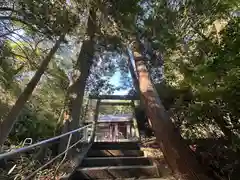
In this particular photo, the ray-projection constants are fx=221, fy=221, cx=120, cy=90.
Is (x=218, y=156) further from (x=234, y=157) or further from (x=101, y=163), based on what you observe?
(x=101, y=163)

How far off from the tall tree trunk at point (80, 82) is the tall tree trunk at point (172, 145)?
158cm

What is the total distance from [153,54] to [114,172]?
3.67 m

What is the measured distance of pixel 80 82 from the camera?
4.92 meters

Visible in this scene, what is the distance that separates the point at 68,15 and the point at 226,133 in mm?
3664

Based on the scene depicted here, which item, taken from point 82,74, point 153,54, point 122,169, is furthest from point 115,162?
point 153,54

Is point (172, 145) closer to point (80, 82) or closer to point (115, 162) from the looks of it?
point (115, 162)

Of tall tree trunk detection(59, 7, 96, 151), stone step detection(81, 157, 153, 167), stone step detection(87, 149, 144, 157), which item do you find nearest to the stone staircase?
stone step detection(81, 157, 153, 167)

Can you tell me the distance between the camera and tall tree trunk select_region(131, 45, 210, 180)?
273 centimetres

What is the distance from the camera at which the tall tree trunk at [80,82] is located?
15.1ft

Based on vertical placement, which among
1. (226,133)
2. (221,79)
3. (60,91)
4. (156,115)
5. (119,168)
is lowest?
(119,168)

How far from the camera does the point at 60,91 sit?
22.4 ft

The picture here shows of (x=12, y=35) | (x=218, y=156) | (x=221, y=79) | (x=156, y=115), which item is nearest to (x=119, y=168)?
(x=156, y=115)

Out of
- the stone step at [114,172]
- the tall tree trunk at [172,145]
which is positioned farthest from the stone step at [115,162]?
the tall tree trunk at [172,145]

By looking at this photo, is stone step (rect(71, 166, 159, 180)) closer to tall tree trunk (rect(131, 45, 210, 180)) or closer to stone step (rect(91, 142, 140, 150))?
tall tree trunk (rect(131, 45, 210, 180))
